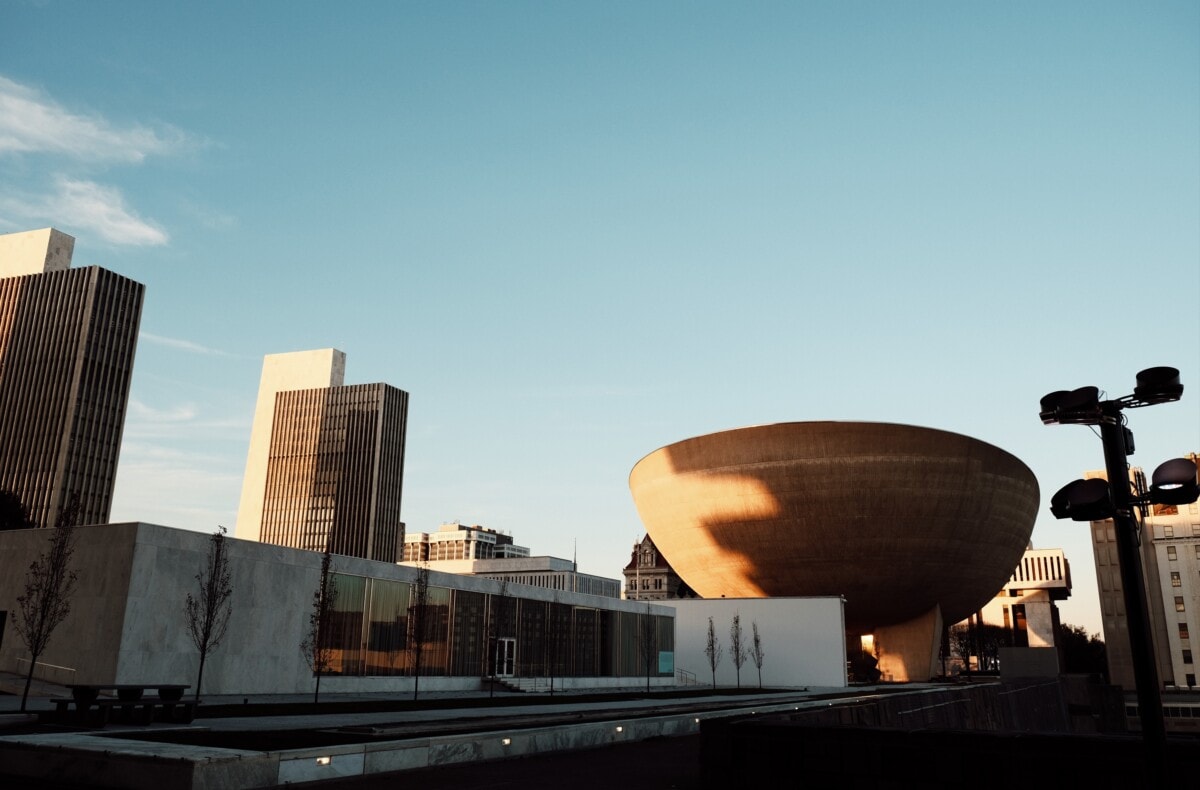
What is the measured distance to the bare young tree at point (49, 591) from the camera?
22328 mm

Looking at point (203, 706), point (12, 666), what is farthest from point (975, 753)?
point (12, 666)

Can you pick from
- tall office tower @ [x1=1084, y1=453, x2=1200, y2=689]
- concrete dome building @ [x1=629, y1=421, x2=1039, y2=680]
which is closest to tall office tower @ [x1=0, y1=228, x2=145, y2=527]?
concrete dome building @ [x1=629, y1=421, x2=1039, y2=680]

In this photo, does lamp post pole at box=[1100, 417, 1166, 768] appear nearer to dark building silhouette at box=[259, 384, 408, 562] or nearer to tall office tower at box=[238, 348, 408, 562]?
tall office tower at box=[238, 348, 408, 562]

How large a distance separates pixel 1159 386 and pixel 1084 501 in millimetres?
1215

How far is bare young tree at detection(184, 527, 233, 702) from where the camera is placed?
26422mm

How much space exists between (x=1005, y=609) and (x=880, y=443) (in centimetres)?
14276

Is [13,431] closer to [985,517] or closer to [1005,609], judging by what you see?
[985,517]

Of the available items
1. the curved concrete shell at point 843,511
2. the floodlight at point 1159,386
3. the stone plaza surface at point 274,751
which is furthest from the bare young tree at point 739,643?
the floodlight at point 1159,386

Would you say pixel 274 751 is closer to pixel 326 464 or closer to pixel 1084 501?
pixel 1084 501

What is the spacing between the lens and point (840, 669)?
56281 millimetres

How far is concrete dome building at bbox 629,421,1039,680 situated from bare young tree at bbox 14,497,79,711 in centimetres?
4563

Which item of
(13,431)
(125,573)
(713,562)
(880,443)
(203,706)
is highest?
(13,431)

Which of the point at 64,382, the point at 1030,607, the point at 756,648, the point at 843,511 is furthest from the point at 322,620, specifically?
the point at 1030,607

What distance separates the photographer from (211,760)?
35.2 feet
